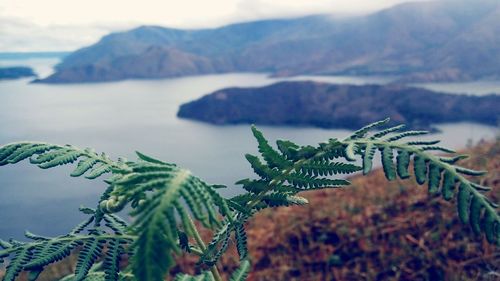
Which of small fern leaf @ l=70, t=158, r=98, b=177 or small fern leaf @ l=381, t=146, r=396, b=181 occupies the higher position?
small fern leaf @ l=381, t=146, r=396, b=181

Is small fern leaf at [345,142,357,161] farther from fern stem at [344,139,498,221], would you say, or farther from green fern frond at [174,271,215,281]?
green fern frond at [174,271,215,281]

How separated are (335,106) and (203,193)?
2583 cm

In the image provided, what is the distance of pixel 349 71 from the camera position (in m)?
51.8

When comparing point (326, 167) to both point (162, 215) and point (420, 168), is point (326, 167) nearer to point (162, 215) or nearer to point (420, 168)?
point (420, 168)

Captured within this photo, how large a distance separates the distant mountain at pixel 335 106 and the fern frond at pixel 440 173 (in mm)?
20699

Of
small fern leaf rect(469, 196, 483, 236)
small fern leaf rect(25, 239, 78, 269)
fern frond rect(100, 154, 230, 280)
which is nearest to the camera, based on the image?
fern frond rect(100, 154, 230, 280)

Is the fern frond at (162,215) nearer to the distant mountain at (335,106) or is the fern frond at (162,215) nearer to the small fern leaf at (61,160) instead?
the small fern leaf at (61,160)

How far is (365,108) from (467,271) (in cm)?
2287

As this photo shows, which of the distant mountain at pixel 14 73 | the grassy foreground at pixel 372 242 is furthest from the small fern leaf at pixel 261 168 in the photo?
the distant mountain at pixel 14 73

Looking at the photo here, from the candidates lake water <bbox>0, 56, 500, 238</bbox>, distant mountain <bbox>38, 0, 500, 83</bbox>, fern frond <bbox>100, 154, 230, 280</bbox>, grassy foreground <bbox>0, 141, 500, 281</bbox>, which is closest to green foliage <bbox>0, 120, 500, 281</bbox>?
fern frond <bbox>100, 154, 230, 280</bbox>

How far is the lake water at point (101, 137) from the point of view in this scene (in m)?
8.79

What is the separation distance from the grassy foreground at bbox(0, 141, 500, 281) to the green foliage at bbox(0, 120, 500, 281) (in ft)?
8.18

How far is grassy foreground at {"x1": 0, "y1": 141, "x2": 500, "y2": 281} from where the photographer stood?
376cm

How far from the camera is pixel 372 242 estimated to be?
423 cm
